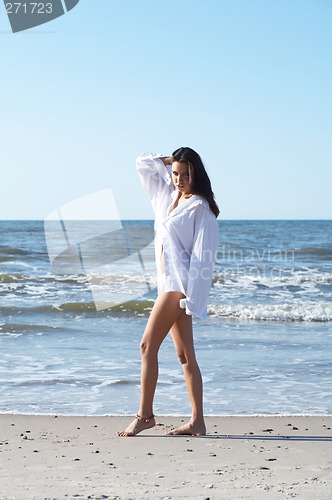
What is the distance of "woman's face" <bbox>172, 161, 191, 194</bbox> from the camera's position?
4.46 metres

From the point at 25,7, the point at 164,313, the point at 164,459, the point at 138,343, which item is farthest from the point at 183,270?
the point at 25,7

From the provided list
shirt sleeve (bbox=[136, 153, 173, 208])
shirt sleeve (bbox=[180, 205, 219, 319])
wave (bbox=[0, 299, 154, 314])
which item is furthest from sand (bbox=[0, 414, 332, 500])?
wave (bbox=[0, 299, 154, 314])

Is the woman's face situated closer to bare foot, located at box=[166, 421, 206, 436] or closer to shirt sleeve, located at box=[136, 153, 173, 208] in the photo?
shirt sleeve, located at box=[136, 153, 173, 208]

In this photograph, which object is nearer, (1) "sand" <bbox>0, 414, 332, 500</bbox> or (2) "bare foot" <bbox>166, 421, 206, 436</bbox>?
(1) "sand" <bbox>0, 414, 332, 500</bbox>

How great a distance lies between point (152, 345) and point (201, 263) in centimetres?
59

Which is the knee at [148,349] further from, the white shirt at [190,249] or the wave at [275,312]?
the wave at [275,312]

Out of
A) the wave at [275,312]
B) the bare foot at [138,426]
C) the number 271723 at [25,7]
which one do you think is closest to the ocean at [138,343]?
the wave at [275,312]

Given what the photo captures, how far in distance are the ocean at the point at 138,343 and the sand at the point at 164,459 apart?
1.59 ft

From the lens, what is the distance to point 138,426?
14.8 ft

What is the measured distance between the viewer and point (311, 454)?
399 centimetres

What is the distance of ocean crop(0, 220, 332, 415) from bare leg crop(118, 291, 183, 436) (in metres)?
0.73

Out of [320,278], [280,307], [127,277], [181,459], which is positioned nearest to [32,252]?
[127,277]

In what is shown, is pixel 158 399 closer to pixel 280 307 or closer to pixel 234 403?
pixel 234 403

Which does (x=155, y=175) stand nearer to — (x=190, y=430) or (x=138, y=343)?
Result: (x=190, y=430)
